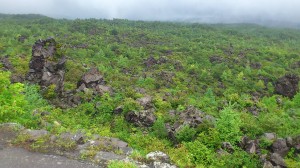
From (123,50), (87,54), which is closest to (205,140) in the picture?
(87,54)

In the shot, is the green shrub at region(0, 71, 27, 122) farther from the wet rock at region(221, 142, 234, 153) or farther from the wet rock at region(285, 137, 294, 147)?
the wet rock at region(285, 137, 294, 147)

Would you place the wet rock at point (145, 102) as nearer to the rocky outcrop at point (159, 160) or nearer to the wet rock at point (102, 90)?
the wet rock at point (102, 90)

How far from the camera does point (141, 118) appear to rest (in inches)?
1087

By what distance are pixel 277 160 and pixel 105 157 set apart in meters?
11.3

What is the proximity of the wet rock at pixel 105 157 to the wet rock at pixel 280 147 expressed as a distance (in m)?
12.1

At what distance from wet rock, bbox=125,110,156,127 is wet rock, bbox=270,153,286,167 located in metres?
10.7

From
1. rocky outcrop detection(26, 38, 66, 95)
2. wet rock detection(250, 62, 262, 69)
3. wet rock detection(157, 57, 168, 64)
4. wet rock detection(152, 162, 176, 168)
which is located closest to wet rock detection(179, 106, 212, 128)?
wet rock detection(152, 162, 176, 168)

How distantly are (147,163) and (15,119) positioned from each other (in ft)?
28.3

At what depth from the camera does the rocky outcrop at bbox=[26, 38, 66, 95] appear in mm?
35625

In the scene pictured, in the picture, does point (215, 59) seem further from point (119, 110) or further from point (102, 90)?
point (119, 110)

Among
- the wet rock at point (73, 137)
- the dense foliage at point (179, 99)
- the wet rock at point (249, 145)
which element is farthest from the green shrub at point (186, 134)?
the wet rock at point (73, 137)

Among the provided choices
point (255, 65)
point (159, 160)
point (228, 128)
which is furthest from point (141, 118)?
point (255, 65)

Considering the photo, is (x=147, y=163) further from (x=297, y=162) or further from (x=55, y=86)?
(x=55, y=86)

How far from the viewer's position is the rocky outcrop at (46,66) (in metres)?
35.6
